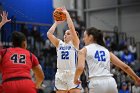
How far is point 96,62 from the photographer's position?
17.4ft

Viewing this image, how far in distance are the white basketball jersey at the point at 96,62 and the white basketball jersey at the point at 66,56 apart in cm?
209

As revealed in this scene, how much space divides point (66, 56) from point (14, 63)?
244 centimetres

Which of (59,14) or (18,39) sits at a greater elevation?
(59,14)

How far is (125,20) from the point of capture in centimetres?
2305

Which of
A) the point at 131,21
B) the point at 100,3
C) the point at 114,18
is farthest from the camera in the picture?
the point at 100,3

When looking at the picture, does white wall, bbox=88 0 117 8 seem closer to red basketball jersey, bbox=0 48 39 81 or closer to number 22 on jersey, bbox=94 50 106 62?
number 22 on jersey, bbox=94 50 106 62

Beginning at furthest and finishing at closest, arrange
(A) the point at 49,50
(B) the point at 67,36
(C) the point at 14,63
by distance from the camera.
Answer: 1. (A) the point at 49,50
2. (B) the point at 67,36
3. (C) the point at 14,63

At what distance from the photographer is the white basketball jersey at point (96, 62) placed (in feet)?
17.3

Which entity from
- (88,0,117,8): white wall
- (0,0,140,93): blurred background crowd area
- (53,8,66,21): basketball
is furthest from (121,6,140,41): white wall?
(53,8,66,21): basketball

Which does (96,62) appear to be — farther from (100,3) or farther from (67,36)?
(100,3)

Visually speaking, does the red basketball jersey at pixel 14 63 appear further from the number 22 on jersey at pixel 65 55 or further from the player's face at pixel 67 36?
the player's face at pixel 67 36

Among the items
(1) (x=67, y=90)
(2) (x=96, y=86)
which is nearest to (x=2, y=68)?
(2) (x=96, y=86)

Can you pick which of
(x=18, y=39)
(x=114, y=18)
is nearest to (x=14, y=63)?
(x=18, y=39)

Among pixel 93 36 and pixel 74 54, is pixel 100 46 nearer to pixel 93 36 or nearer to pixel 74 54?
pixel 93 36
